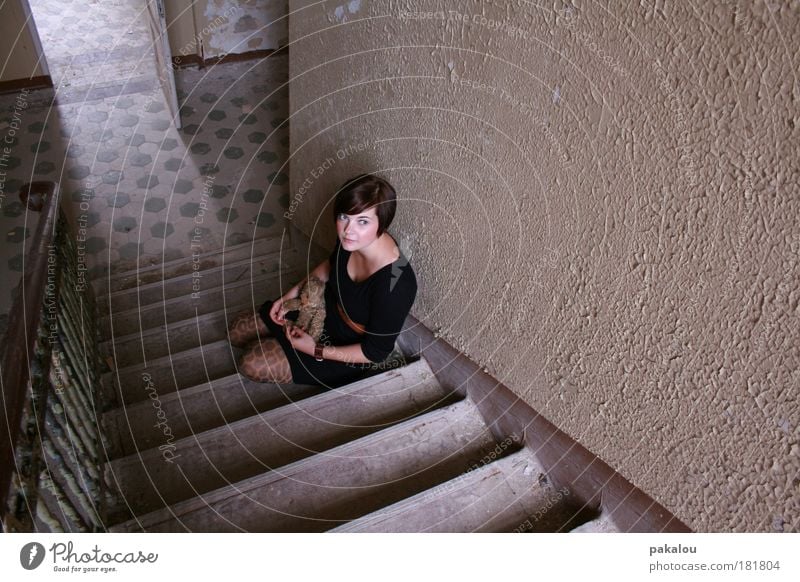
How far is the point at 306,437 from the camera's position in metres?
1.86

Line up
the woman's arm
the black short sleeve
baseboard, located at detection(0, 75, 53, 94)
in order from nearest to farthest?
the black short sleeve → the woman's arm → baseboard, located at detection(0, 75, 53, 94)

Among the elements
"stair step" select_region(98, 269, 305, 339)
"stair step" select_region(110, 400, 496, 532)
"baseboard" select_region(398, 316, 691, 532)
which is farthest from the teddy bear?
"stair step" select_region(98, 269, 305, 339)

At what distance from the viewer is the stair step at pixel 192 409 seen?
6.21 ft

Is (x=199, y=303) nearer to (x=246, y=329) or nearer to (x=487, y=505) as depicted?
(x=246, y=329)

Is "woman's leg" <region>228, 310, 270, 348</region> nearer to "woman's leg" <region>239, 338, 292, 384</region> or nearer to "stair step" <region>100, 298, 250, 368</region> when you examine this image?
"stair step" <region>100, 298, 250, 368</region>

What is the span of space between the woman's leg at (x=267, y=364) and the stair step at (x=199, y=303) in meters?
0.62

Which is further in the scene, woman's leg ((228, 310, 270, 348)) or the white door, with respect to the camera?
the white door

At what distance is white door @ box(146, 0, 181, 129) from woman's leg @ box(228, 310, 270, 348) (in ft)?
6.73

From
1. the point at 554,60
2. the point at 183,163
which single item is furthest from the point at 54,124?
the point at 554,60

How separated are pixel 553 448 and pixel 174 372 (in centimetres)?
134

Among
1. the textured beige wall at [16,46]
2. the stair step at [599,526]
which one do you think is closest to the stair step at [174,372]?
the stair step at [599,526]

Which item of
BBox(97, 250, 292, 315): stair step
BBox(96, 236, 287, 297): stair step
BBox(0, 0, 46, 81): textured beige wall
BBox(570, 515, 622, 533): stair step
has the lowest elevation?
BBox(570, 515, 622, 533): stair step

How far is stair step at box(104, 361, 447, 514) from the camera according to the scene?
5.60ft

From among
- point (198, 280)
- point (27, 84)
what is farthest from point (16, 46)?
point (198, 280)
